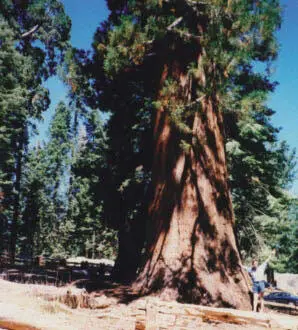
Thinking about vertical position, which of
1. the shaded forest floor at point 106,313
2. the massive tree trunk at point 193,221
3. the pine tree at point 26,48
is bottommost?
the shaded forest floor at point 106,313

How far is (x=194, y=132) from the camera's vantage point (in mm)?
8094

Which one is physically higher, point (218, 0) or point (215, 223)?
point (218, 0)

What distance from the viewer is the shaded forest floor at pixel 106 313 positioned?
4.44 meters

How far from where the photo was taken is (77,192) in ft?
173

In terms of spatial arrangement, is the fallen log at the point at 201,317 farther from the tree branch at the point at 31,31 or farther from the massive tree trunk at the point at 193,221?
the tree branch at the point at 31,31

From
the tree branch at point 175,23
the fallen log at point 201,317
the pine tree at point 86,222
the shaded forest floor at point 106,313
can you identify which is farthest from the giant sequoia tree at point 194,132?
the pine tree at point 86,222

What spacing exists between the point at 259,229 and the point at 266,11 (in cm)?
1195

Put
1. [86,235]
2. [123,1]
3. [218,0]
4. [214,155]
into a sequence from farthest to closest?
[86,235] → [123,1] → [214,155] → [218,0]

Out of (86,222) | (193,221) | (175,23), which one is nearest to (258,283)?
(193,221)

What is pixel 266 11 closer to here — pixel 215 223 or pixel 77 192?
pixel 215 223

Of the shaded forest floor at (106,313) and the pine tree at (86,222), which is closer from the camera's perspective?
the shaded forest floor at (106,313)

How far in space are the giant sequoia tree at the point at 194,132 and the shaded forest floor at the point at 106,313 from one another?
0.98 m

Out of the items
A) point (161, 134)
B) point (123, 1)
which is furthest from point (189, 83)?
point (123, 1)

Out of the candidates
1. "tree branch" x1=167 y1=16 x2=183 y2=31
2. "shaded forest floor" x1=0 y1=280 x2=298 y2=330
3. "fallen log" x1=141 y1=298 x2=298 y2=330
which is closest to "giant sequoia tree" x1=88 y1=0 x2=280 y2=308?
"tree branch" x1=167 y1=16 x2=183 y2=31
